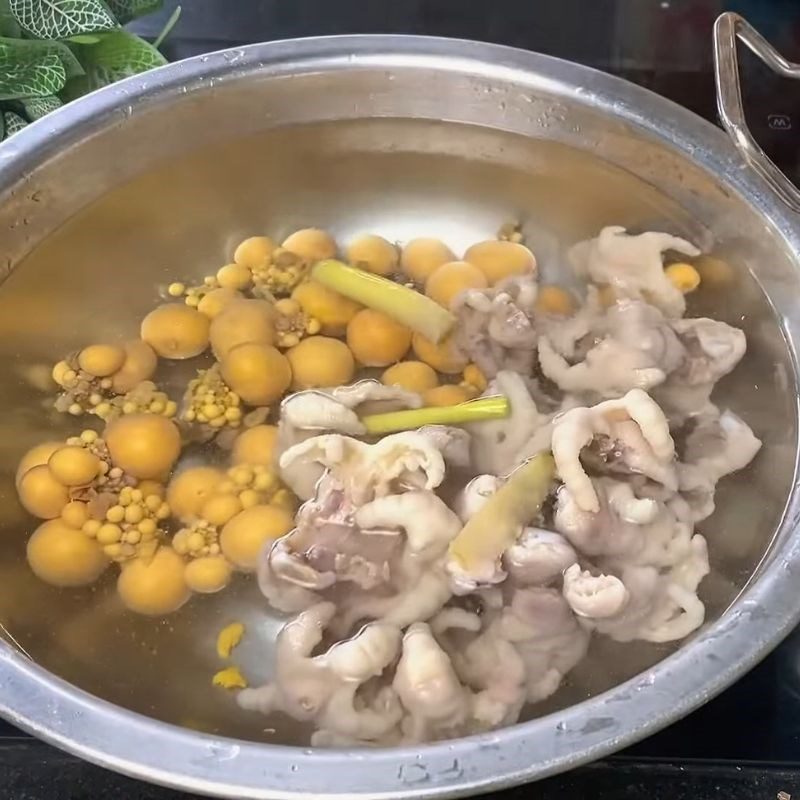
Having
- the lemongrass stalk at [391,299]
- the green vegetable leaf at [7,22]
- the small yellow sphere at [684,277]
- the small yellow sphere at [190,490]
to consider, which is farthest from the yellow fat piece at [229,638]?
the green vegetable leaf at [7,22]

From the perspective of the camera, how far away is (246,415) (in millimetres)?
859

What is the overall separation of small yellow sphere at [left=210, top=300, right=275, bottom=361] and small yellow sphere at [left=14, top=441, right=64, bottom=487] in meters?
0.16

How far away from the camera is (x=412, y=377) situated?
2.85 feet

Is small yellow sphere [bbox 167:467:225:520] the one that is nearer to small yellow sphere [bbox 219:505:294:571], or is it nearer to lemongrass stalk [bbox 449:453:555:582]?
small yellow sphere [bbox 219:505:294:571]

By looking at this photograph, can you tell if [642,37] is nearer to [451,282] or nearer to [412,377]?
[451,282]

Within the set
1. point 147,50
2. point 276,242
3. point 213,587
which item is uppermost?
point 147,50

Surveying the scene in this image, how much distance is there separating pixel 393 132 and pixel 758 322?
0.39 metres

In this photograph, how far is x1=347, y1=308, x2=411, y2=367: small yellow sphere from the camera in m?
0.88

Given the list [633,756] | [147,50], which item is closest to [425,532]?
[633,756]

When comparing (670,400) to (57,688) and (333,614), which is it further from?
(57,688)

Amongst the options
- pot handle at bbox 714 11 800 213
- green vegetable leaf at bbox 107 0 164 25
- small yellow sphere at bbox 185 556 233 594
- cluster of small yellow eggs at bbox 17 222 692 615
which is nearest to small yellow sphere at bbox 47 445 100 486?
cluster of small yellow eggs at bbox 17 222 692 615

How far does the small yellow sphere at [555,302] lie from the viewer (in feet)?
2.94

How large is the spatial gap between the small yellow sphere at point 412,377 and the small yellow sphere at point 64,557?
29 centimetres

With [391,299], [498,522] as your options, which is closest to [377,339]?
[391,299]
